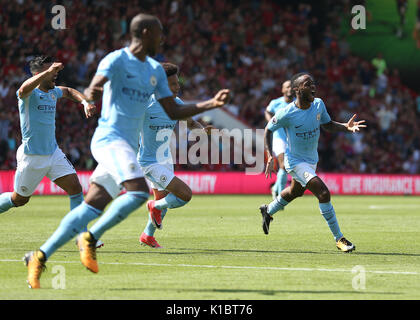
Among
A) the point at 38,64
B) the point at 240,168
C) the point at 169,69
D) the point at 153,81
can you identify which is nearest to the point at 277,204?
the point at 169,69

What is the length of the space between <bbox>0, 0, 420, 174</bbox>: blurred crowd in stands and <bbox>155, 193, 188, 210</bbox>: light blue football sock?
16.6 meters

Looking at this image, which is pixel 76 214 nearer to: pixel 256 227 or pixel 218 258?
pixel 218 258

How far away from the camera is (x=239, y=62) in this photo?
33.8 meters

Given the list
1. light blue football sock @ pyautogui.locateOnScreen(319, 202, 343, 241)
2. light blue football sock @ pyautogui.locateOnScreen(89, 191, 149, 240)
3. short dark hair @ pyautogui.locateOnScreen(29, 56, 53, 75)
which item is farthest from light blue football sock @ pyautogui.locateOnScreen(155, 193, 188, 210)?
light blue football sock @ pyautogui.locateOnScreen(89, 191, 149, 240)

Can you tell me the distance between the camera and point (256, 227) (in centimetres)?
1593

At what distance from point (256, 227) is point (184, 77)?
1666cm

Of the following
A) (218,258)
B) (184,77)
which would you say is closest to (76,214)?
(218,258)

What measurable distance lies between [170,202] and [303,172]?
210cm

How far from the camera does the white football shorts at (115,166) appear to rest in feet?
25.6

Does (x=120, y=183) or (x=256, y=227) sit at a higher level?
(x=120, y=183)

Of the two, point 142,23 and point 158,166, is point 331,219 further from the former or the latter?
point 142,23

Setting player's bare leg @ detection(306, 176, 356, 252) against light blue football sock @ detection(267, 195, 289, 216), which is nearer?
player's bare leg @ detection(306, 176, 356, 252)

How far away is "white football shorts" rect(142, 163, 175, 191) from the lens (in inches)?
458

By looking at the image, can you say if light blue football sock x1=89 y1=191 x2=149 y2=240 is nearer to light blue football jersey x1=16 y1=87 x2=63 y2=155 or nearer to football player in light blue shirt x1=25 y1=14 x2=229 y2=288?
football player in light blue shirt x1=25 y1=14 x2=229 y2=288
